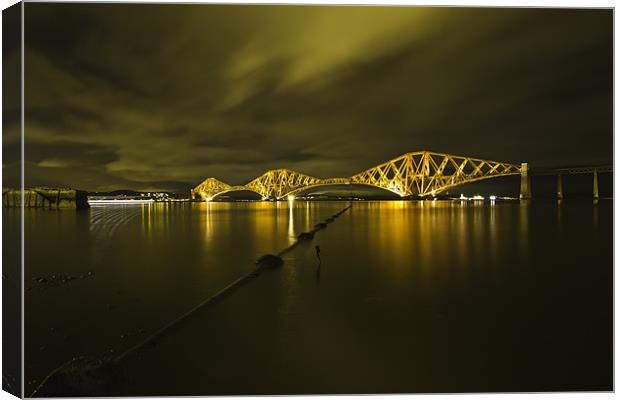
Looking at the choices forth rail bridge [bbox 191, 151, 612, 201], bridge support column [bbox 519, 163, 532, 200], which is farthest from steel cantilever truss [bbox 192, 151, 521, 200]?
bridge support column [bbox 519, 163, 532, 200]

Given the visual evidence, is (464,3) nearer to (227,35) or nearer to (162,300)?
(227,35)

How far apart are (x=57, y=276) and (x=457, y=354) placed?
561 cm

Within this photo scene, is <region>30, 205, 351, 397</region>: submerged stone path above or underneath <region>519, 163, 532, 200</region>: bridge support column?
underneath

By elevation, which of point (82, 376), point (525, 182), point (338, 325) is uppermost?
point (525, 182)

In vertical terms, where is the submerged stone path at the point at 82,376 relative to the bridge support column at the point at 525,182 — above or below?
below

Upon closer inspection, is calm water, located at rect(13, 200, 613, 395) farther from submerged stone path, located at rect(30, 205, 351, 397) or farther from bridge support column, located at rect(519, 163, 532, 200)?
bridge support column, located at rect(519, 163, 532, 200)

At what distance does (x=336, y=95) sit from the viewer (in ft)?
17.7

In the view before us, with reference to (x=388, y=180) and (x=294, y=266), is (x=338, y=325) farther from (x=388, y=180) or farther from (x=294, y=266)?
(x=388, y=180)

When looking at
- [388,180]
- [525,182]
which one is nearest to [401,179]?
[388,180]

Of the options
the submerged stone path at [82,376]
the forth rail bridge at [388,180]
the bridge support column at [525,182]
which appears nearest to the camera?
the submerged stone path at [82,376]

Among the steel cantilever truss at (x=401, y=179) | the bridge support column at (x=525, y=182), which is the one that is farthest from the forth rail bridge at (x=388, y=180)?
the bridge support column at (x=525, y=182)


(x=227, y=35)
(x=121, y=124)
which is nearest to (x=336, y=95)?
(x=227, y=35)

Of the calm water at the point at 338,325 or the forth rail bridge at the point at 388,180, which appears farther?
the forth rail bridge at the point at 388,180

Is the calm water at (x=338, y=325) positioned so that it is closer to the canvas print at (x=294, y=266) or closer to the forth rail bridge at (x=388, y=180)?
the canvas print at (x=294, y=266)
